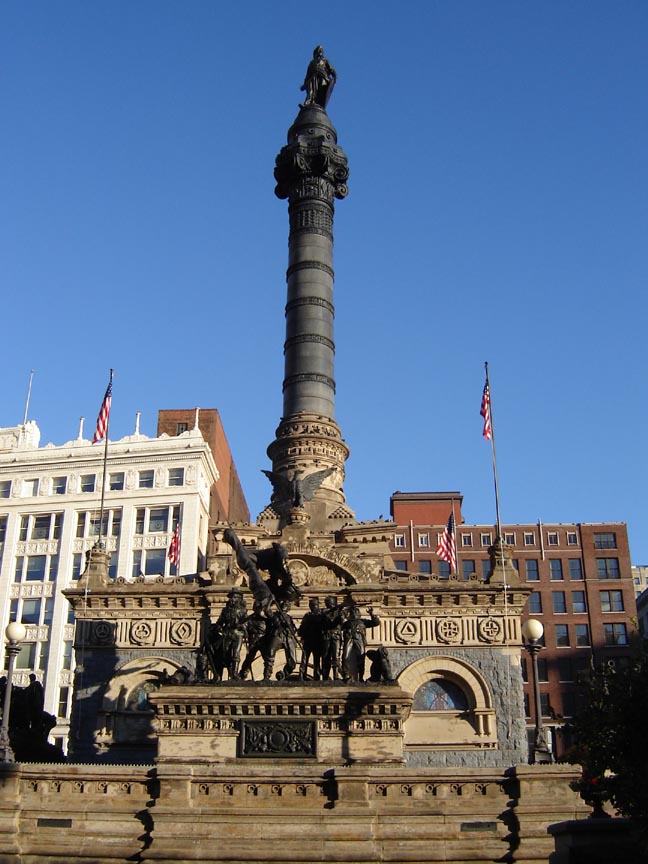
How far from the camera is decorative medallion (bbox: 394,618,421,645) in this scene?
39562 mm

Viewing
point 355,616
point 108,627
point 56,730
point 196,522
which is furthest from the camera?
point 196,522

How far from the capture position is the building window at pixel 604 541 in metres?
87.5

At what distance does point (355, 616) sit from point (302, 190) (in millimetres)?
34837

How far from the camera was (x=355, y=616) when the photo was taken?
27.0 m

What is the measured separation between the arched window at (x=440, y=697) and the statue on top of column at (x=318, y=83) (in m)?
37.1

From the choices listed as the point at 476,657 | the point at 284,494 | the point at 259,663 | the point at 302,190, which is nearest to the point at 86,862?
the point at 259,663

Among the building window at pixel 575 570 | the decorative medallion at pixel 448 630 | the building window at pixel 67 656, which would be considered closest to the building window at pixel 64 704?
the building window at pixel 67 656

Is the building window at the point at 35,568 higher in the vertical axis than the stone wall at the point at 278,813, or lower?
higher

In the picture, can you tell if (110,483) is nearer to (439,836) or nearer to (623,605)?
(623,605)

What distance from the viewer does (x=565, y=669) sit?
81.9 metres

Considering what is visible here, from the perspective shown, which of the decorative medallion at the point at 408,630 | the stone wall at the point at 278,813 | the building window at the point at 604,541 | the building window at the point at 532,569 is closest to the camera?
the stone wall at the point at 278,813

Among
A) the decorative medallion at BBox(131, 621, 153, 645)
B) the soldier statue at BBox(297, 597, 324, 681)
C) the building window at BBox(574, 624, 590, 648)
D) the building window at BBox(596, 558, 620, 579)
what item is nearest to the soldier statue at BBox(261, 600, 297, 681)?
the soldier statue at BBox(297, 597, 324, 681)

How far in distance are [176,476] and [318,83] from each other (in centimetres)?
2840

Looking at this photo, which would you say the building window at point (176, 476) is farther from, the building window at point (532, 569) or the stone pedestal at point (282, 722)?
the stone pedestal at point (282, 722)
